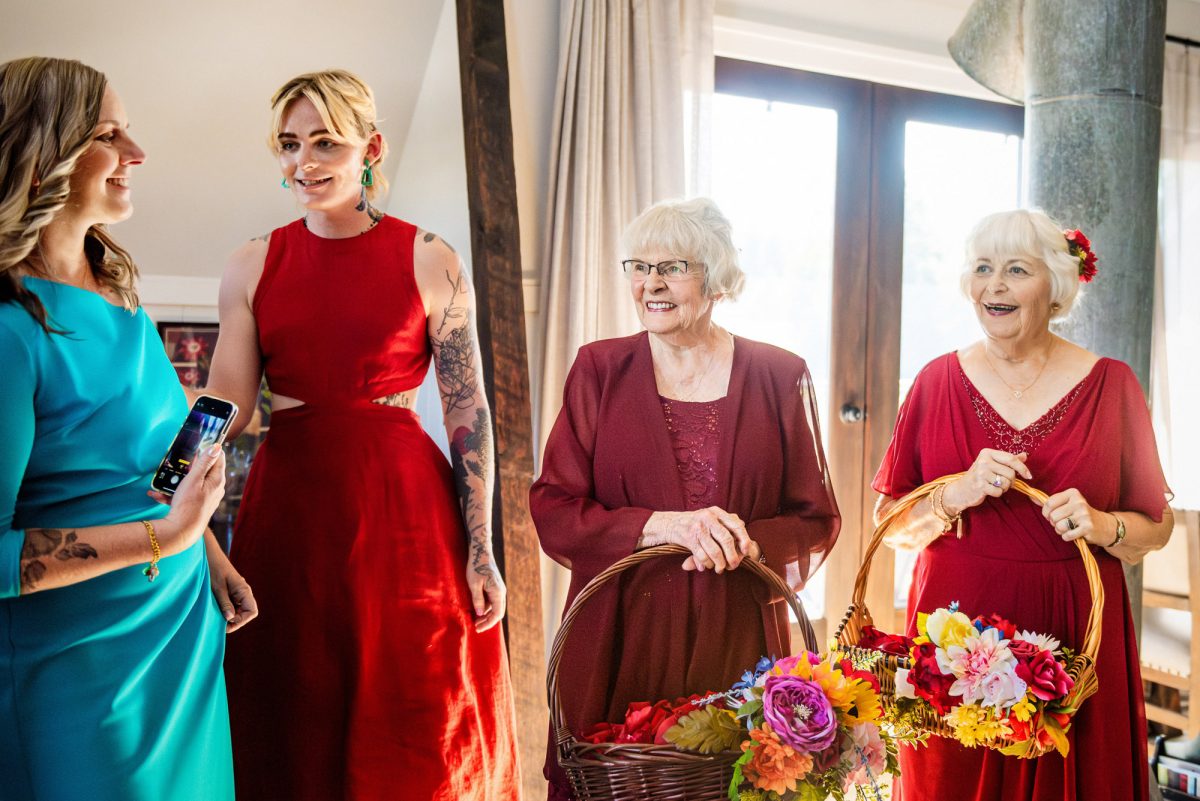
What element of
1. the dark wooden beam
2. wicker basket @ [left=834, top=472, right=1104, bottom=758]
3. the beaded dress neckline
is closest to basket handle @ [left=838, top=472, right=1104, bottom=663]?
wicker basket @ [left=834, top=472, right=1104, bottom=758]

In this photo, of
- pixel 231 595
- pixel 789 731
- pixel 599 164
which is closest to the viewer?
pixel 789 731

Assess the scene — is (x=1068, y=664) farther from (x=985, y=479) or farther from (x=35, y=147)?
(x=35, y=147)

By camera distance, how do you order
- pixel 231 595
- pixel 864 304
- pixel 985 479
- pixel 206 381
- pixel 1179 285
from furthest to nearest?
pixel 1179 285, pixel 864 304, pixel 206 381, pixel 985 479, pixel 231 595

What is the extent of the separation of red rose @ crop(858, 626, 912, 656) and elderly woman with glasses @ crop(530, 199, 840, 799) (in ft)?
0.67

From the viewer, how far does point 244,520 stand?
1.86 meters

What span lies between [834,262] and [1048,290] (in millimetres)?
2034

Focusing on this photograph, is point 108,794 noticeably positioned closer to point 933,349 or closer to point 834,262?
point 834,262

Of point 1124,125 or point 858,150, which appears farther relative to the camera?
point 858,150

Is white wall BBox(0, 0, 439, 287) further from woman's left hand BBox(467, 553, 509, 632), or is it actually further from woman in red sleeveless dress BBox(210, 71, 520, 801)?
woman's left hand BBox(467, 553, 509, 632)

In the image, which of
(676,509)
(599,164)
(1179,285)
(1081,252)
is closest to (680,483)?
(676,509)

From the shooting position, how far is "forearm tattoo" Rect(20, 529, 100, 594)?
50.1 inches

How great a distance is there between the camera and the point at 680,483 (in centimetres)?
168

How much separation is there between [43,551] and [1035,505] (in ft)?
5.58

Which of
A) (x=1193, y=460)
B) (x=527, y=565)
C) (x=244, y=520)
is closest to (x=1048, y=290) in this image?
(x=527, y=565)
